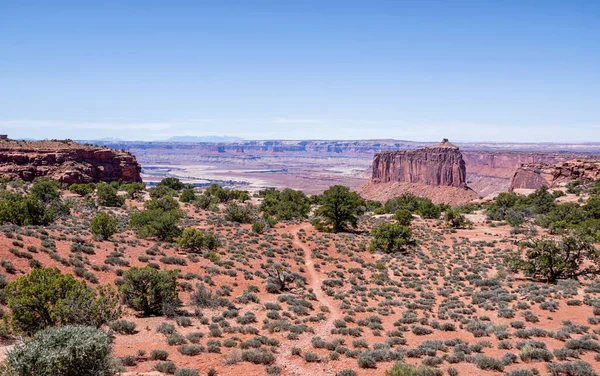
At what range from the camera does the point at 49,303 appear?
45.4ft

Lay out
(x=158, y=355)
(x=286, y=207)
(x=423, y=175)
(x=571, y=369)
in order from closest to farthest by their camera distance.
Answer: (x=571, y=369)
(x=158, y=355)
(x=286, y=207)
(x=423, y=175)

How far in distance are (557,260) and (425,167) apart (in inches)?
4778

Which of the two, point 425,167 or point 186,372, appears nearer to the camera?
point 186,372

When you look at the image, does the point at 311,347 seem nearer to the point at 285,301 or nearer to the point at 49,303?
the point at 285,301

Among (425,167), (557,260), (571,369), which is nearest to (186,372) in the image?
(571,369)

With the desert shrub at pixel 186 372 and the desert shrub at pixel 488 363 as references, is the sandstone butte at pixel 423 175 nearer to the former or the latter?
the desert shrub at pixel 488 363

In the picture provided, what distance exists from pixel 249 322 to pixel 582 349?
45.7ft

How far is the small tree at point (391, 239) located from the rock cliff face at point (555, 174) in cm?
6106

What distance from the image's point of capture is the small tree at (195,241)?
31.1m

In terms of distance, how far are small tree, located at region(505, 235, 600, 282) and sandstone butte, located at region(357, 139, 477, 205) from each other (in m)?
92.9

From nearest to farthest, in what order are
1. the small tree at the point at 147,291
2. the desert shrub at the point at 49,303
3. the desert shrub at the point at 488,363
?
the desert shrub at the point at 49,303, the desert shrub at the point at 488,363, the small tree at the point at 147,291

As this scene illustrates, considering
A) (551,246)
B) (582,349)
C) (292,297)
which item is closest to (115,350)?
(292,297)

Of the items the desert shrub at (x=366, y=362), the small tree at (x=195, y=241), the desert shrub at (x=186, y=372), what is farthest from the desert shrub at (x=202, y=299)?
the small tree at (x=195, y=241)

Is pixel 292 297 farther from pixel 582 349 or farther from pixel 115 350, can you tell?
pixel 582 349
